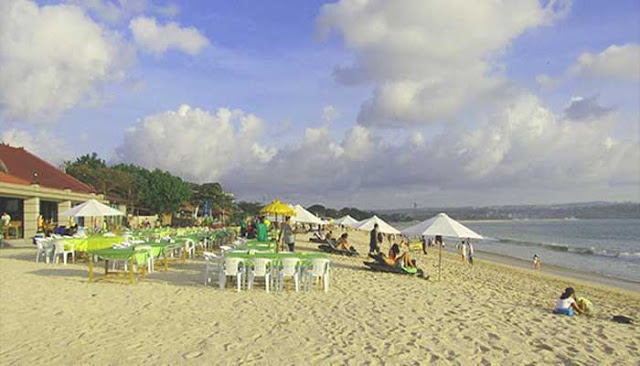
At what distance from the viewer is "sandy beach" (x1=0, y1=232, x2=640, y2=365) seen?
18.4ft

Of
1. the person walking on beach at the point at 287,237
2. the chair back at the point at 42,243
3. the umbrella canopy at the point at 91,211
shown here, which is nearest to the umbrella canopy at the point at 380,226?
the person walking on beach at the point at 287,237

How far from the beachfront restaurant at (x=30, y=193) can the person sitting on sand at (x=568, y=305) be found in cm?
1850

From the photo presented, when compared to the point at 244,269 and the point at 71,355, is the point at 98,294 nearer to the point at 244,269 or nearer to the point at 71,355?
the point at 244,269

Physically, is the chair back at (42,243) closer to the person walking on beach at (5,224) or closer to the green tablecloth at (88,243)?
the green tablecloth at (88,243)

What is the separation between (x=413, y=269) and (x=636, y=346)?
700 cm

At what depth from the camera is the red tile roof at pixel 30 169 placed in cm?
2358

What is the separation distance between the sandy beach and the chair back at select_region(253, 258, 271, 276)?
1.27 ft

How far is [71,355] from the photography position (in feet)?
18.2

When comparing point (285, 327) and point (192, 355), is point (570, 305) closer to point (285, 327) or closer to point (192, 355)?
point (285, 327)

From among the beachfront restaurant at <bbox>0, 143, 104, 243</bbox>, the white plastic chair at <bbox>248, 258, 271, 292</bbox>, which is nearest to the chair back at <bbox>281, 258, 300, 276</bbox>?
the white plastic chair at <bbox>248, 258, 271, 292</bbox>

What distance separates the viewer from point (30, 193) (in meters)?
20.5

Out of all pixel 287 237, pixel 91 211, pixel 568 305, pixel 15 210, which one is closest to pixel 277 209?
pixel 287 237

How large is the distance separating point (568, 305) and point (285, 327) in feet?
16.8

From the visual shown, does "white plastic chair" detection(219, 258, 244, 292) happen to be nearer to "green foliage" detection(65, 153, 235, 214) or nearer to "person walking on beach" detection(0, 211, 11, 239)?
"person walking on beach" detection(0, 211, 11, 239)
